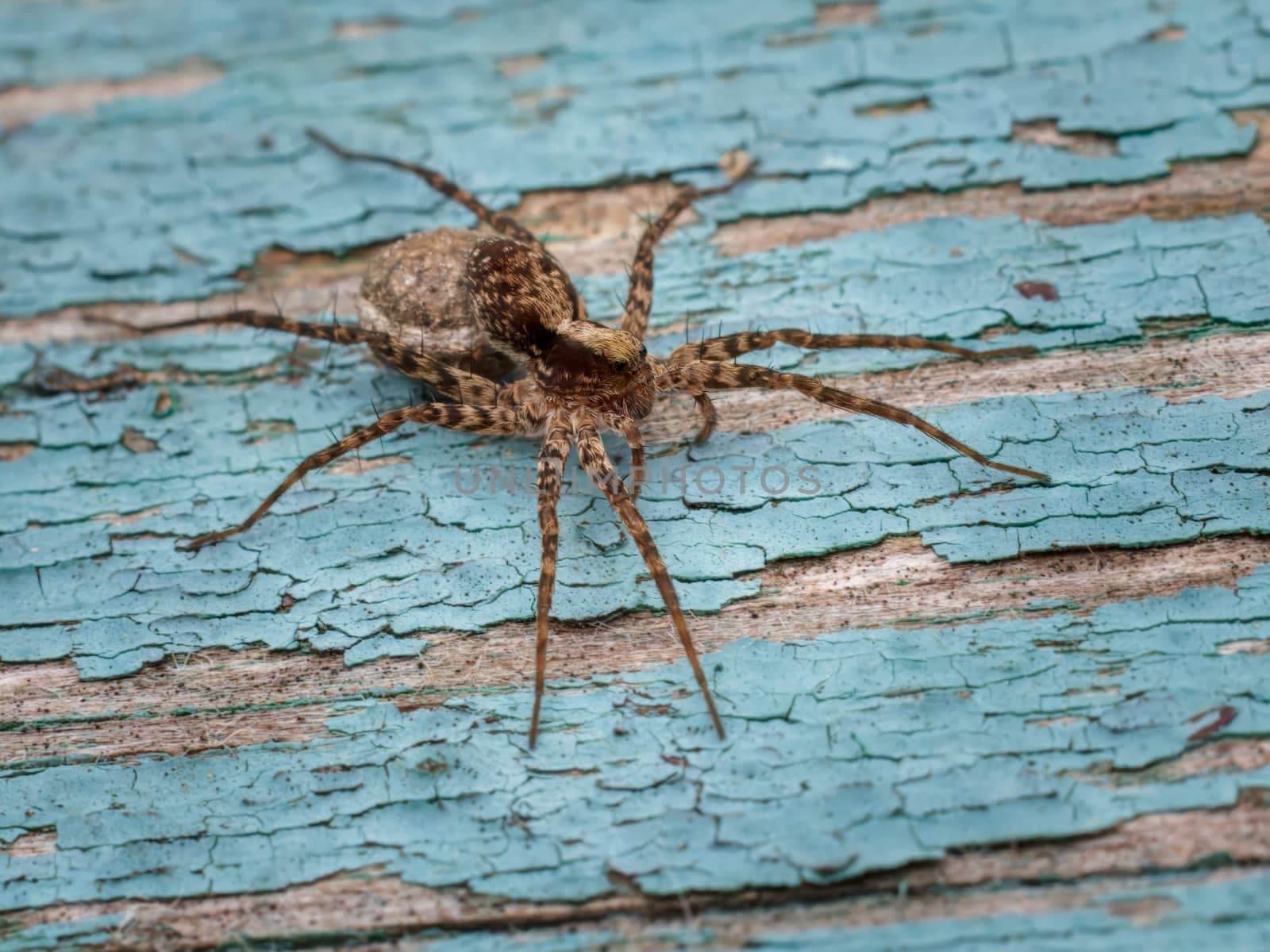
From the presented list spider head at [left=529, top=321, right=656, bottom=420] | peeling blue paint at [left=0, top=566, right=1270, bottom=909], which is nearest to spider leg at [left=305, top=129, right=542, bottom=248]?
spider head at [left=529, top=321, right=656, bottom=420]

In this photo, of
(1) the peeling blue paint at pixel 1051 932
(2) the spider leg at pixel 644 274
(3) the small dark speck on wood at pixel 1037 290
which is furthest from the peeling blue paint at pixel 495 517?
(1) the peeling blue paint at pixel 1051 932

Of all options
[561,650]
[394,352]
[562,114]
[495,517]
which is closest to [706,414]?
[495,517]

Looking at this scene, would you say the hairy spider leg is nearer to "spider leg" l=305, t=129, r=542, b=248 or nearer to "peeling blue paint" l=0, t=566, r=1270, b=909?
"peeling blue paint" l=0, t=566, r=1270, b=909

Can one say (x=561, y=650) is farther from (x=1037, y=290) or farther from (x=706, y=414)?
(x=1037, y=290)

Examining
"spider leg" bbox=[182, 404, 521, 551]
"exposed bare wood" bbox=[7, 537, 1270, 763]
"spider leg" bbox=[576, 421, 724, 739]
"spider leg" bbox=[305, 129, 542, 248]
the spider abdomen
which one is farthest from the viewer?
"spider leg" bbox=[305, 129, 542, 248]

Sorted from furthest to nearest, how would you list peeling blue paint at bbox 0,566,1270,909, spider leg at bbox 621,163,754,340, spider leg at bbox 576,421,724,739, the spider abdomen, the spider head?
1. spider leg at bbox 621,163,754,340
2. the spider abdomen
3. the spider head
4. spider leg at bbox 576,421,724,739
5. peeling blue paint at bbox 0,566,1270,909

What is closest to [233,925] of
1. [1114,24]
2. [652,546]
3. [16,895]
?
[16,895]

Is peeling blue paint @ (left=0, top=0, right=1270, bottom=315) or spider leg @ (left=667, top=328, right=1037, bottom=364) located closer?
spider leg @ (left=667, top=328, right=1037, bottom=364)
